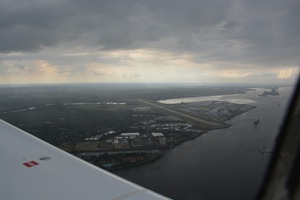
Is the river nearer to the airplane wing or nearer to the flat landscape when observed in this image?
the flat landscape

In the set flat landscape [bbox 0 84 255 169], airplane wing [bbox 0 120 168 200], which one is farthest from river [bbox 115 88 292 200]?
airplane wing [bbox 0 120 168 200]

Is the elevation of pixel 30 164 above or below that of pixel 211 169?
above

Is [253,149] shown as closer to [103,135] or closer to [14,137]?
[103,135]

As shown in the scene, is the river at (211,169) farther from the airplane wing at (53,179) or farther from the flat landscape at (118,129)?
the airplane wing at (53,179)

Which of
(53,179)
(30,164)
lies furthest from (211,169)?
(53,179)

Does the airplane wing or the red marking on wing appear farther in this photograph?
the red marking on wing

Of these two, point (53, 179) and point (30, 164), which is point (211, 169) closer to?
point (30, 164)

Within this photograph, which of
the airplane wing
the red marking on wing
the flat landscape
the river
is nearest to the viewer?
the airplane wing

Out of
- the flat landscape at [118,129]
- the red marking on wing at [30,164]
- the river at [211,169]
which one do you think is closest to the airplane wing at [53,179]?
the red marking on wing at [30,164]
